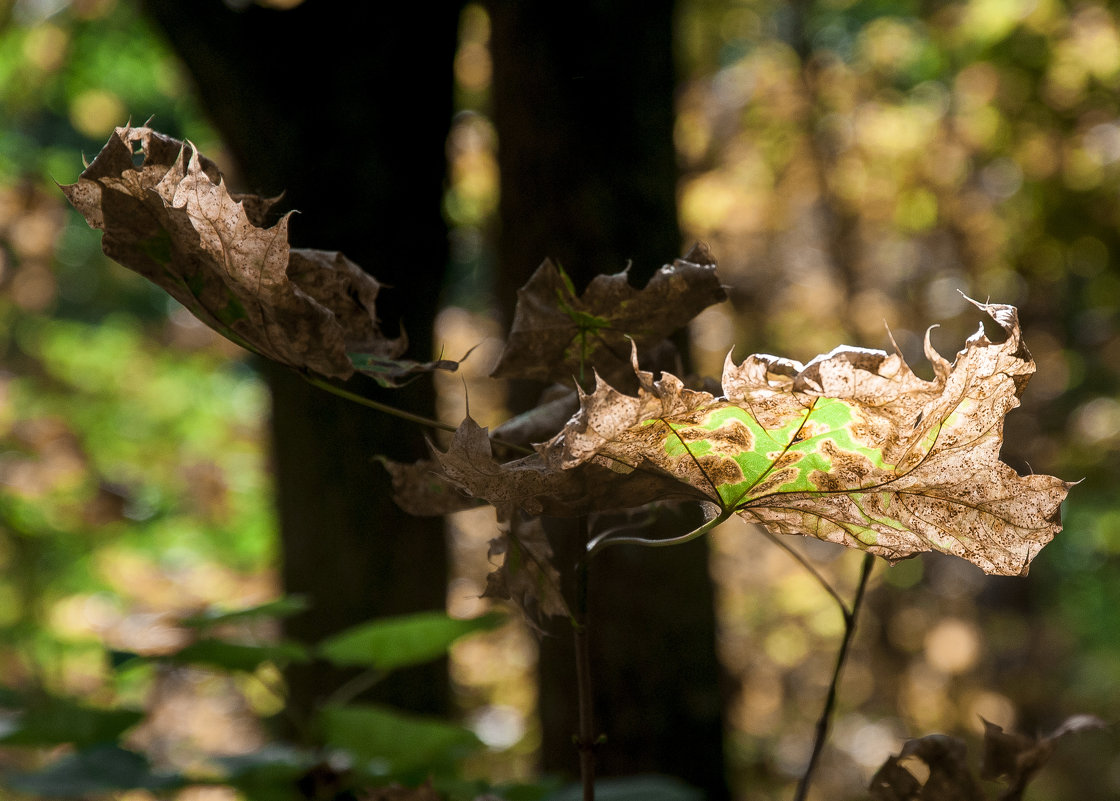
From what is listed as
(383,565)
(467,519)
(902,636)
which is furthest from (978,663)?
(383,565)

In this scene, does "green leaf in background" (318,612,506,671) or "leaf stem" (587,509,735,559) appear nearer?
"leaf stem" (587,509,735,559)

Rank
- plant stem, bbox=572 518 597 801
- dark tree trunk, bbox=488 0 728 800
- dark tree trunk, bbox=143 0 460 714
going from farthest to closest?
dark tree trunk, bbox=143 0 460 714 < dark tree trunk, bbox=488 0 728 800 < plant stem, bbox=572 518 597 801

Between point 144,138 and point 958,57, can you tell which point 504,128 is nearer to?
point 144,138

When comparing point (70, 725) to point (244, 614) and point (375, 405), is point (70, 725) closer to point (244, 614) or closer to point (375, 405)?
point (244, 614)

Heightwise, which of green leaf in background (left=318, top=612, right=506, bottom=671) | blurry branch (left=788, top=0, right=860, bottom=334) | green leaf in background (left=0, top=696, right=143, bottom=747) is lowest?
green leaf in background (left=0, top=696, right=143, bottom=747)

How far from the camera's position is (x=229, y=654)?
1.04 m

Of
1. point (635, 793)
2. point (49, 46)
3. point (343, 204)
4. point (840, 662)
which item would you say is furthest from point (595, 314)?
point (49, 46)

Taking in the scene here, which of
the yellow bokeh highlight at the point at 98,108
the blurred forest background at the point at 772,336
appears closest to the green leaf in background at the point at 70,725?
the blurred forest background at the point at 772,336

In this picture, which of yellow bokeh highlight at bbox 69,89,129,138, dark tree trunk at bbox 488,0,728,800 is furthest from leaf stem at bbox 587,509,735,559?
yellow bokeh highlight at bbox 69,89,129,138

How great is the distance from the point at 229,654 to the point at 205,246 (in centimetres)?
65

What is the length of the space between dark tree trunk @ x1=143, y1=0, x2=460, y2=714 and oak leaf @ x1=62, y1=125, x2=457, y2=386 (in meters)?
1.18

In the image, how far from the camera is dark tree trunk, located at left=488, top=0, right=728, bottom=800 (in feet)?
4.85

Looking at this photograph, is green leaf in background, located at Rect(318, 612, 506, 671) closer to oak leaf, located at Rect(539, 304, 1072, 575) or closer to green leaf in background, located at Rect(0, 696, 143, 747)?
green leaf in background, located at Rect(0, 696, 143, 747)

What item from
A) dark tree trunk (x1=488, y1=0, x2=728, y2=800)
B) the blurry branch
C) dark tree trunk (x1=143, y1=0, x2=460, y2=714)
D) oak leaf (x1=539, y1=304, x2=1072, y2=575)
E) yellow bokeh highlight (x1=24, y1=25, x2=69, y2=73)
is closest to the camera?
oak leaf (x1=539, y1=304, x2=1072, y2=575)
